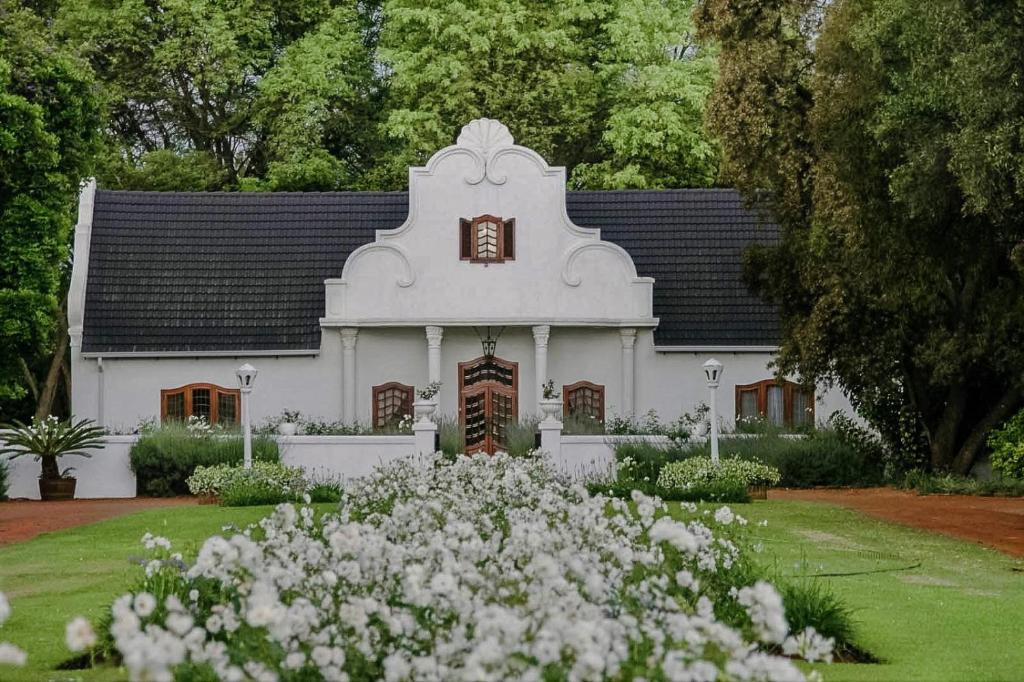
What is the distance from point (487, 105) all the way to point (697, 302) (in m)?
11.0

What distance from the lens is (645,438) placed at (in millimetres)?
29609

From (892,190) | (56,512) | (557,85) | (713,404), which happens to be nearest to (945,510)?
(713,404)

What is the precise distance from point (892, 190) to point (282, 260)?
19.7m

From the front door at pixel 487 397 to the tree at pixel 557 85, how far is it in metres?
9.99

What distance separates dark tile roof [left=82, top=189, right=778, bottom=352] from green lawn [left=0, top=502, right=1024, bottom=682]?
457 inches

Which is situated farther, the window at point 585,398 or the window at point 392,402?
the window at point 585,398

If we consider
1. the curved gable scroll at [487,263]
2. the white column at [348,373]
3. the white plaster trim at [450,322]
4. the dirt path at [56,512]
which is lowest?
the dirt path at [56,512]

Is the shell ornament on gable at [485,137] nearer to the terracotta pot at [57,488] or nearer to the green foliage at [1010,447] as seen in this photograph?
the terracotta pot at [57,488]

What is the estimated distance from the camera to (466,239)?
36.2 metres

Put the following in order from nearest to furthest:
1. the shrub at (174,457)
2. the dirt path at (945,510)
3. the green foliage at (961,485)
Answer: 1. the dirt path at (945,510)
2. the green foliage at (961,485)
3. the shrub at (174,457)

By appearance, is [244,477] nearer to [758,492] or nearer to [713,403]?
[713,403]

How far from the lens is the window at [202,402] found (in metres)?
35.8

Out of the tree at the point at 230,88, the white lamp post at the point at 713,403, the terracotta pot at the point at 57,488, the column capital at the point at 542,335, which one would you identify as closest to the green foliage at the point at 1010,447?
the white lamp post at the point at 713,403

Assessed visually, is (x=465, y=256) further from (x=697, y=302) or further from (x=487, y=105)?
(x=487, y=105)
